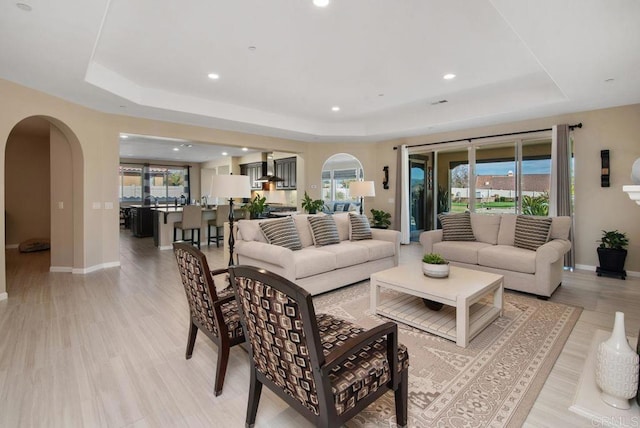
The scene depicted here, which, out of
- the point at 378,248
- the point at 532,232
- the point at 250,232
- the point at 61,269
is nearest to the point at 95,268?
the point at 61,269

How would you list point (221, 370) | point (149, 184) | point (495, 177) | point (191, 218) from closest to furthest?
1. point (221, 370)
2. point (495, 177)
3. point (191, 218)
4. point (149, 184)

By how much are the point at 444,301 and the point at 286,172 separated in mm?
7424

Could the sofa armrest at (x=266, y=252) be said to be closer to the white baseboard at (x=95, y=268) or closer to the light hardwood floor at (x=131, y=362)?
the light hardwood floor at (x=131, y=362)

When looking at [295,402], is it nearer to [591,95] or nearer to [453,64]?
[453,64]

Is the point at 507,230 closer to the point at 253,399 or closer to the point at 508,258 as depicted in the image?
the point at 508,258

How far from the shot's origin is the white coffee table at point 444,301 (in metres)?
2.57

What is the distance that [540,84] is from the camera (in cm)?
459

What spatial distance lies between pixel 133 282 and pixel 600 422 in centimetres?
500

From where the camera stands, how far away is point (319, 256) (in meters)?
3.73

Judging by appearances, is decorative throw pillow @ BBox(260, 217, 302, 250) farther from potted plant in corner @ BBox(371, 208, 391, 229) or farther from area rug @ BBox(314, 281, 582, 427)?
potted plant in corner @ BBox(371, 208, 391, 229)

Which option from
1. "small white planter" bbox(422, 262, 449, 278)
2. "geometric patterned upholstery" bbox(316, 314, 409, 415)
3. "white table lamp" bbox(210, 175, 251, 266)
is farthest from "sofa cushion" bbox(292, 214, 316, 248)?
"geometric patterned upholstery" bbox(316, 314, 409, 415)

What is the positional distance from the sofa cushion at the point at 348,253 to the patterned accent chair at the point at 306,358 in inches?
88.6

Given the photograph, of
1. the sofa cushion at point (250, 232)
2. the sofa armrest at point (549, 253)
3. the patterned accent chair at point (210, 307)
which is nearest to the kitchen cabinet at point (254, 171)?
the sofa cushion at point (250, 232)

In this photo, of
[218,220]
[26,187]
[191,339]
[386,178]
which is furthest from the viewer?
[386,178]
